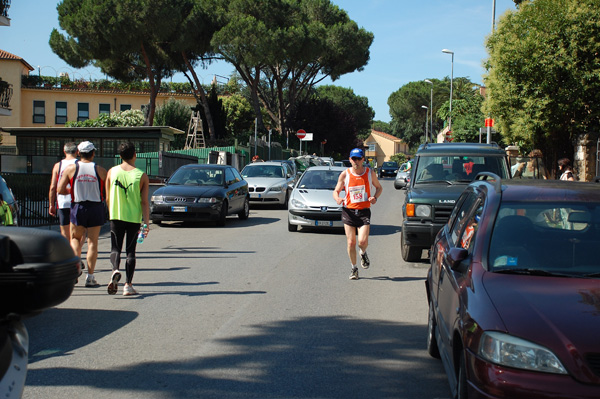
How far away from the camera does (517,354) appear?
11.3 feet

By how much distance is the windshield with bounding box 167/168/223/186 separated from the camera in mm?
17359

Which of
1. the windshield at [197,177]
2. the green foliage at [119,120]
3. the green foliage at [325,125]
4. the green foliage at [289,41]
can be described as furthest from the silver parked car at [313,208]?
the green foliage at [325,125]

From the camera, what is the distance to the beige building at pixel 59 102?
5522cm

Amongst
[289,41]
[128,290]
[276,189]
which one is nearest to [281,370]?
[128,290]

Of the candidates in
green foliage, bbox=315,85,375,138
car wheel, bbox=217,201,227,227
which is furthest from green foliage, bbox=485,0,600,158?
Result: green foliage, bbox=315,85,375,138

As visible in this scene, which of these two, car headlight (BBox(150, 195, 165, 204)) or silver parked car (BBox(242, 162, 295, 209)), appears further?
silver parked car (BBox(242, 162, 295, 209))

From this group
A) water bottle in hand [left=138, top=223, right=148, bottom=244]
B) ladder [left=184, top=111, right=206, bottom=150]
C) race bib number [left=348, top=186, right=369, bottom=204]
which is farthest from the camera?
ladder [left=184, top=111, right=206, bottom=150]

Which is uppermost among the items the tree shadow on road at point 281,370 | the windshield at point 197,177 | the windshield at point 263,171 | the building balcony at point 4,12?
the building balcony at point 4,12

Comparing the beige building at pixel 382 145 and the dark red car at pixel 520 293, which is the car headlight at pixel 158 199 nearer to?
the dark red car at pixel 520 293

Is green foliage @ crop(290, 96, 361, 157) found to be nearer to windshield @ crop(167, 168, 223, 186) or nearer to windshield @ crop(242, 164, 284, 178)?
windshield @ crop(242, 164, 284, 178)

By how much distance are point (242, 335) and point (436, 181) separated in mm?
6245

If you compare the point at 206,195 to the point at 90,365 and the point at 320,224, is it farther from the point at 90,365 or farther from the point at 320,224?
the point at 90,365

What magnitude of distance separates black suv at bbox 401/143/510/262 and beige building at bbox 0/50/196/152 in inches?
1897

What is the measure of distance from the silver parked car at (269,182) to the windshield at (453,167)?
10.5 metres
